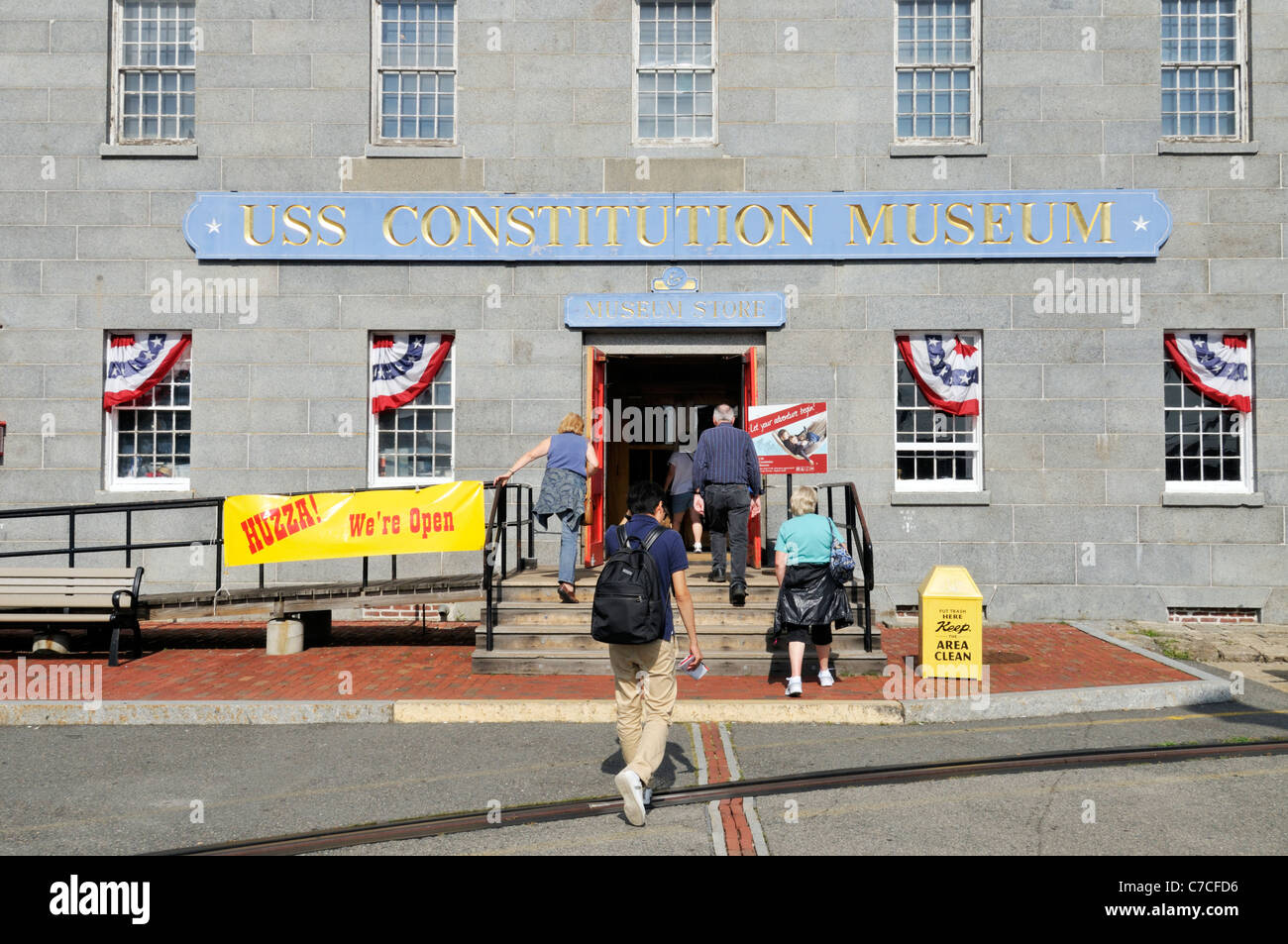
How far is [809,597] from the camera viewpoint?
840 cm

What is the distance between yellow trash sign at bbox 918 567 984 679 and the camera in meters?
8.70

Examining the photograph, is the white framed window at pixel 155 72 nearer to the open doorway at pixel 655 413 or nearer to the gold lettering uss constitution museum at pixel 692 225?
the gold lettering uss constitution museum at pixel 692 225

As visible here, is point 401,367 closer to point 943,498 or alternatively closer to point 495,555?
point 495,555

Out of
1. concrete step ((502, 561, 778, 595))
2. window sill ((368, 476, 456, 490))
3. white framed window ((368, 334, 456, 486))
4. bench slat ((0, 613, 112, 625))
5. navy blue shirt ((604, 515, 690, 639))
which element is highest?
white framed window ((368, 334, 456, 486))

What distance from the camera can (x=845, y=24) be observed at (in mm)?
12742

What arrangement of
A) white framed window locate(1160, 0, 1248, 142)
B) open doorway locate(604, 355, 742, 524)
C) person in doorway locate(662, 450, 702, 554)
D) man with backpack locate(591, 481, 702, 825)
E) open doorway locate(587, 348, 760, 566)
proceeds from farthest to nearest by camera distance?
open doorway locate(604, 355, 742, 524) < open doorway locate(587, 348, 760, 566) < white framed window locate(1160, 0, 1248, 142) < person in doorway locate(662, 450, 702, 554) < man with backpack locate(591, 481, 702, 825)

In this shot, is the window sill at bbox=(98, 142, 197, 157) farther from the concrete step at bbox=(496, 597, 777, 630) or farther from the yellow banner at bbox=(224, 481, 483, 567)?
the concrete step at bbox=(496, 597, 777, 630)

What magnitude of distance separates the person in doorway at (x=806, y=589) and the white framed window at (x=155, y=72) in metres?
9.67

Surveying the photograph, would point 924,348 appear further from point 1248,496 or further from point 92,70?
point 92,70

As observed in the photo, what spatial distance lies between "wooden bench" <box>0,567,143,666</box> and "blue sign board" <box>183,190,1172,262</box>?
4.60 meters

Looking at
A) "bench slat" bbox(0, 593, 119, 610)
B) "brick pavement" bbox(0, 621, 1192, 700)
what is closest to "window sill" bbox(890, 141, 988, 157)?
"brick pavement" bbox(0, 621, 1192, 700)

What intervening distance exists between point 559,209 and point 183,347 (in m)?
5.11

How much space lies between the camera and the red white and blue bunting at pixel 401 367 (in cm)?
1291
